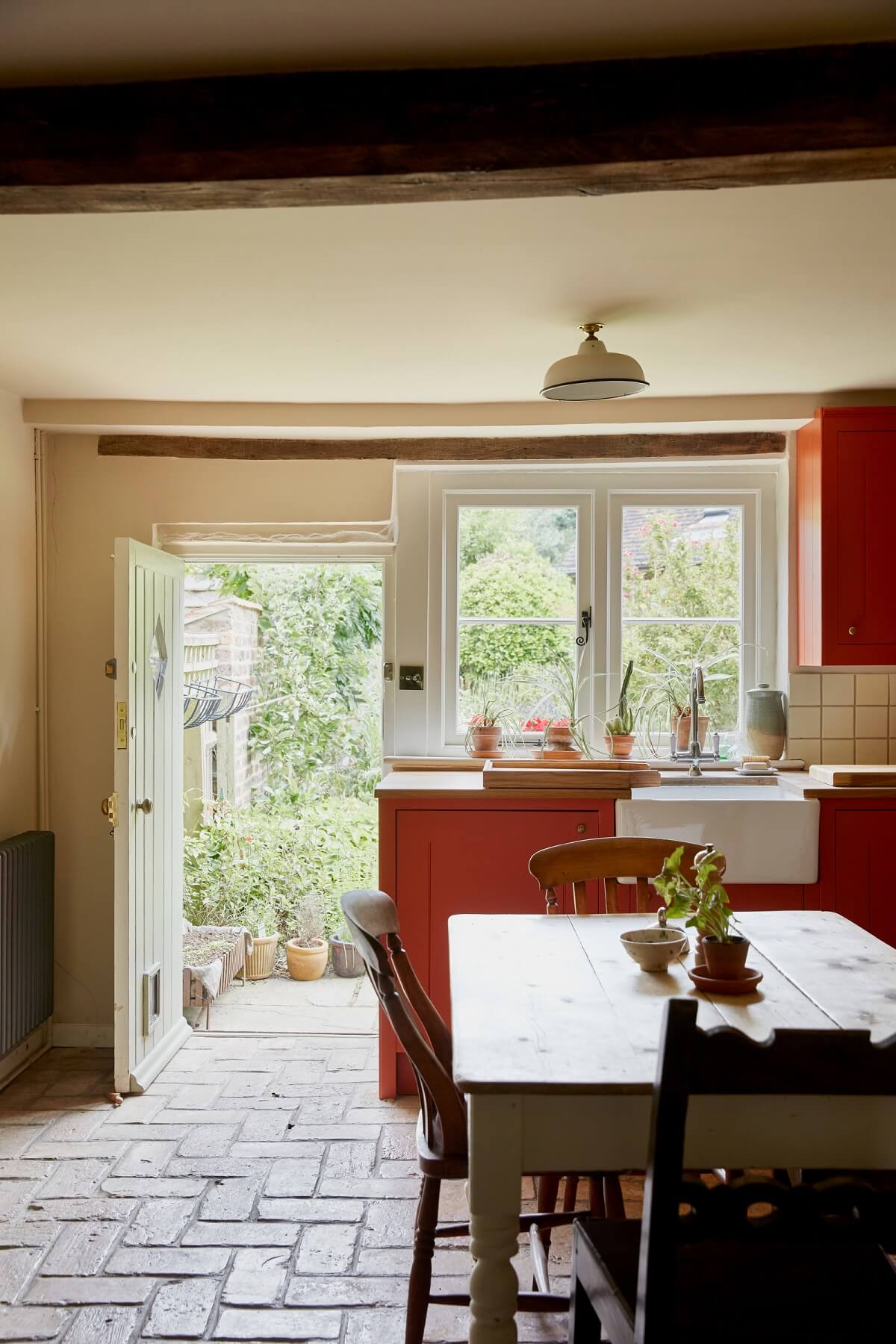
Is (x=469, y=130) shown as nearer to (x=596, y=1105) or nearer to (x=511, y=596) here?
A: (x=596, y=1105)

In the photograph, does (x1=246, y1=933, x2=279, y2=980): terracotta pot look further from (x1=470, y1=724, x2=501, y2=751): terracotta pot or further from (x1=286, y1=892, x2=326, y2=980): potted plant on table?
(x1=470, y1=724, x2=501, y2=751): terracotta pot

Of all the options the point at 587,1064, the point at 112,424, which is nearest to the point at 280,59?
the point at 587,1064

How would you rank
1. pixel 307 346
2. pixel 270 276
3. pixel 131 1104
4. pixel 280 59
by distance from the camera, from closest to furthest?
pixel 280 59, pixel 270 276, pixel 307 346, pixel 131 1104

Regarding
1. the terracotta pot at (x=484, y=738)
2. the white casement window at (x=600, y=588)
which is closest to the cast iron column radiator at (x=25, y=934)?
the white casement window at (x=600, y=588)

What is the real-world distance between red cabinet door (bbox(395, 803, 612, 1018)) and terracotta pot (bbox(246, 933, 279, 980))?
1728mm

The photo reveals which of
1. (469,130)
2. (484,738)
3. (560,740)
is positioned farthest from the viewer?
(484,738)

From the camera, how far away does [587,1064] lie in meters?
1.65

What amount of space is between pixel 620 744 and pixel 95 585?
2206mm

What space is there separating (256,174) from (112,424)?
2.39 metres

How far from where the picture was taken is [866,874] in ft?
11.9

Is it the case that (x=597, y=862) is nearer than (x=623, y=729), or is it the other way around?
(x=597, y=862)

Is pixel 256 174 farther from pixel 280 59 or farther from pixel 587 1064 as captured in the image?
pixel 587 1064

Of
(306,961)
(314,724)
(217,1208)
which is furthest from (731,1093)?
(314,724)

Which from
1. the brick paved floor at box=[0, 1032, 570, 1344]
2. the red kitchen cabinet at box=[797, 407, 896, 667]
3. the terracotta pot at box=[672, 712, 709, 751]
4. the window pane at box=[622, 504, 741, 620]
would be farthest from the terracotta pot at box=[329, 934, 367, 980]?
the red kitchen cabinet at box=[797, 407, 896, 667]
